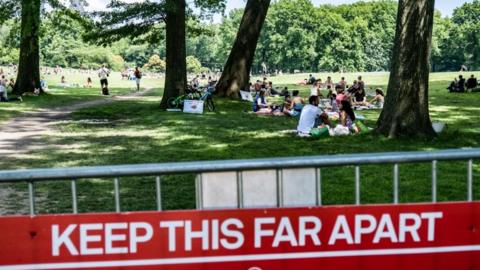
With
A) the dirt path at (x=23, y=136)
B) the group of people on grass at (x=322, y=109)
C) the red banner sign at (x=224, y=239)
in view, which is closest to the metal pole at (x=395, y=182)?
the red banner sign at (x=224, y=239)

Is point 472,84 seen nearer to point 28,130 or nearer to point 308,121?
point 308,121

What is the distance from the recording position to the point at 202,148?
1261 centimetres

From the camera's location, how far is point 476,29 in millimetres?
116625

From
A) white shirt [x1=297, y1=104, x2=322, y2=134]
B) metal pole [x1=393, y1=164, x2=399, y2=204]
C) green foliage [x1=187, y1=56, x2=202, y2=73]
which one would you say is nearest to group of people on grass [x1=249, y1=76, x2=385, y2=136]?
white shirt [x1=297, y1=104, x2=322, y2=134]

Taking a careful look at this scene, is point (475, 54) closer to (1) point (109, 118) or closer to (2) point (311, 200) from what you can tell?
(1) point (109, 118)

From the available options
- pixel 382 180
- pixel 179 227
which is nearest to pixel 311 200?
pixel 179 227

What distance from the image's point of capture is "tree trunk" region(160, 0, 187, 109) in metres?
22.3

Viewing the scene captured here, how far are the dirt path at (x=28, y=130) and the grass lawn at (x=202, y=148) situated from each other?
1.46ft

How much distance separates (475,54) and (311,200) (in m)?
123

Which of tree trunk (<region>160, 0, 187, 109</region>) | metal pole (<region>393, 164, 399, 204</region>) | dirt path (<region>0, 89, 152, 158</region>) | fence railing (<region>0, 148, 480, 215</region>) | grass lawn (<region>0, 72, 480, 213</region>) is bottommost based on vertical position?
grass lawn (<region>0, 72, 480, 213</region>)

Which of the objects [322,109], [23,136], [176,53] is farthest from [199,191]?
[176,53]

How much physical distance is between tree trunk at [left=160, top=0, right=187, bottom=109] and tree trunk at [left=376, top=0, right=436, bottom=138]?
10498 mm

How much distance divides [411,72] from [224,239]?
11027mm

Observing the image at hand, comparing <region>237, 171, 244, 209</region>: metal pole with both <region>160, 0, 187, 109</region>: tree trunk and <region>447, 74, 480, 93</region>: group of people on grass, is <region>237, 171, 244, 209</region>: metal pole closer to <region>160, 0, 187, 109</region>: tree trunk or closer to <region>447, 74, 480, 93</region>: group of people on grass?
<region>160, 0, 187, 109</region>: tree trunk
